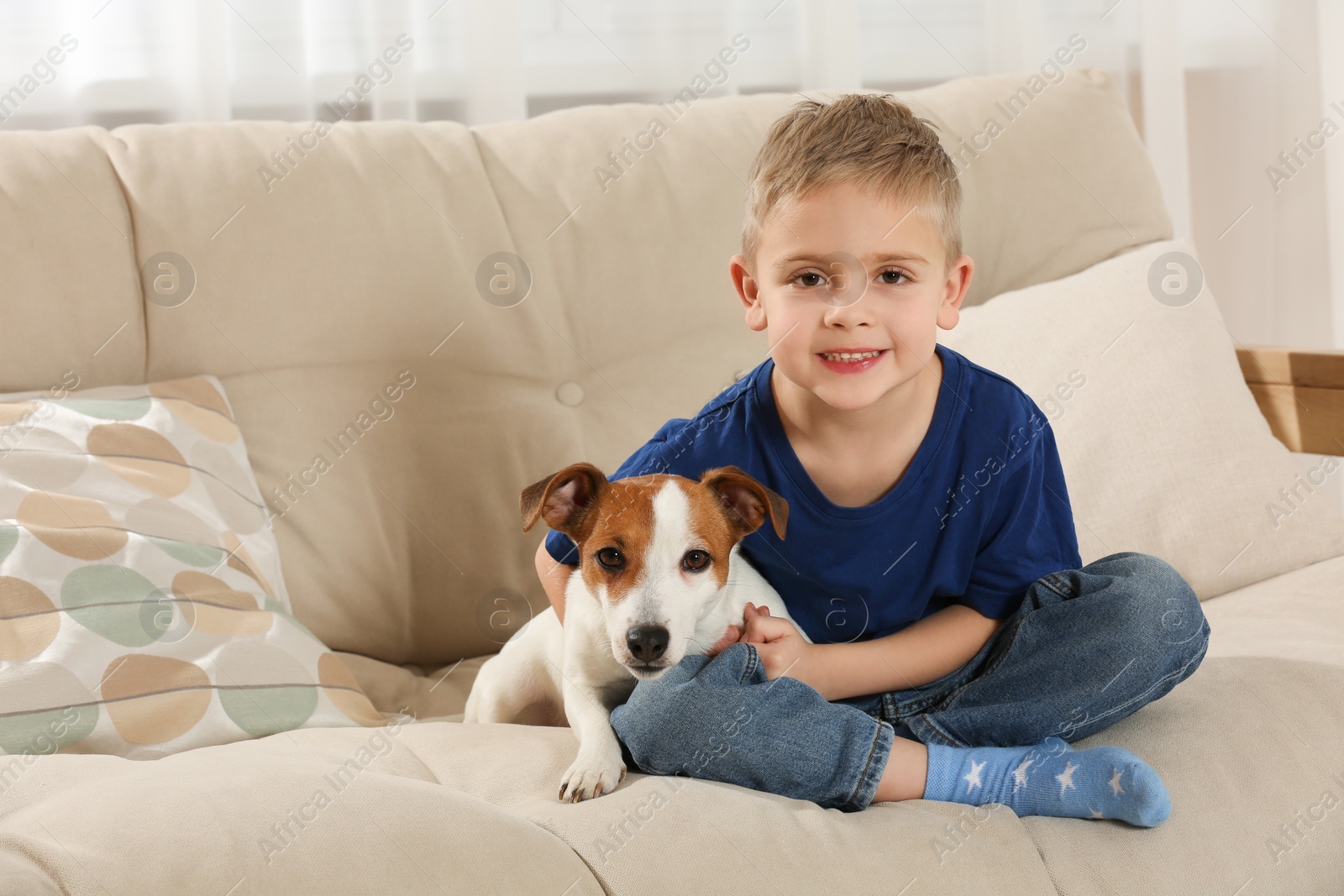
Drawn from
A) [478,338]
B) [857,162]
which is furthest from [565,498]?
[478,338]

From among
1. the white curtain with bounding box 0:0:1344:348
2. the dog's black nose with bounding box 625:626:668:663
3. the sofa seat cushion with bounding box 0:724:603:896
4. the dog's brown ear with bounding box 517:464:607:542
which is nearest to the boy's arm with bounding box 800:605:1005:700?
the dog's black nose with bounding box 625:626:668:663

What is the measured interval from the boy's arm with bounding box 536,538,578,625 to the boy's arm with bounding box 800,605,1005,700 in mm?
326

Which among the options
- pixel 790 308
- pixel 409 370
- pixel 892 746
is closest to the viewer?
pixel 892 746

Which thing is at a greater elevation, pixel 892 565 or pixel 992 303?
pixel 992 303

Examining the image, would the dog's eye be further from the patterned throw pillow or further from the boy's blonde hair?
the patterned throw pillow

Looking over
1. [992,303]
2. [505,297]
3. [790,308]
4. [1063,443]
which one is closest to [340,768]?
[790,308]

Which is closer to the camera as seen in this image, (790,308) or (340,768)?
(340,768)

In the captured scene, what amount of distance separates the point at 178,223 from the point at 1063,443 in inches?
55.0

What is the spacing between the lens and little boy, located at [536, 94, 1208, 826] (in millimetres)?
1040

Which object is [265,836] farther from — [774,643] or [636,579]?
[774,643]

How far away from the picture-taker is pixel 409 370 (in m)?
1.66

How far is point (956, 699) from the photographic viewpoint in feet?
3.90

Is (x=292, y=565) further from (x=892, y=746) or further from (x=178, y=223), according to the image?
(x=892, y=746)

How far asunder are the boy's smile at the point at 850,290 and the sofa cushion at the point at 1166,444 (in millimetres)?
454
